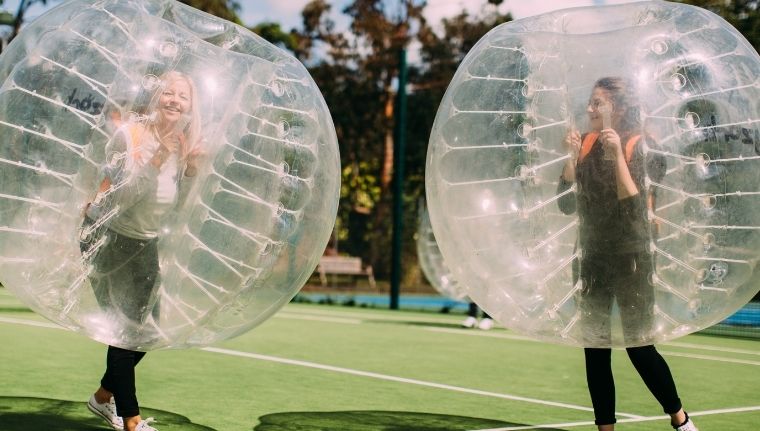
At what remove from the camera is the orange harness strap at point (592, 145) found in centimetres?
434

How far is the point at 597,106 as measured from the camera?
4.40 metres

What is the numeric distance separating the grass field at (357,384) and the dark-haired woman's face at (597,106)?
2.10 meters

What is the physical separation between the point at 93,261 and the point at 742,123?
3005 mm

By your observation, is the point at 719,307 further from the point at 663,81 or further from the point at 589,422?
the point at 589,422

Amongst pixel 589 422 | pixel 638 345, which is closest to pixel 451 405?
pixel 589 422

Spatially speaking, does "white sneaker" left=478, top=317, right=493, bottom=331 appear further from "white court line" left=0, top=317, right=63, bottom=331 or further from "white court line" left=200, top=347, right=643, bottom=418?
"white court line" left=0, top=317, right=63, bottom=331

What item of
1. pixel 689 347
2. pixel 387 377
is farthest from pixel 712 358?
pixel 387 377

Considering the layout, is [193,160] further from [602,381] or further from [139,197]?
[602,381]

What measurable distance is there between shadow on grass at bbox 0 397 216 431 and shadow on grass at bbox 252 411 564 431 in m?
0.48

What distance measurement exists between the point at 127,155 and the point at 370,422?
7.67 ft

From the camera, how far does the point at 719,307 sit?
4.60 m

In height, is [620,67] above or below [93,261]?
above

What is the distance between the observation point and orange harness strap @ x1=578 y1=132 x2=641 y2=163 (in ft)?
14.2

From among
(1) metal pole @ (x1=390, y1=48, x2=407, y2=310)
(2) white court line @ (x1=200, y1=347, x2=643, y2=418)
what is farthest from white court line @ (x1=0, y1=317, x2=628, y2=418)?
(1) metal pole @ (x1=390, y1=48, x2=407, y2=310)
